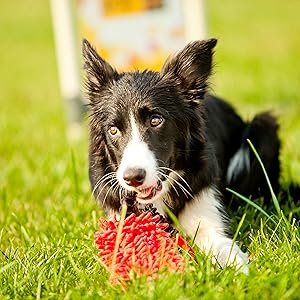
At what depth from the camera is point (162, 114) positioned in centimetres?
365

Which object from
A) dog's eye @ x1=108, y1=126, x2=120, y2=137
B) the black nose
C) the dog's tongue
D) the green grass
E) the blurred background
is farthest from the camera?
the blurred background

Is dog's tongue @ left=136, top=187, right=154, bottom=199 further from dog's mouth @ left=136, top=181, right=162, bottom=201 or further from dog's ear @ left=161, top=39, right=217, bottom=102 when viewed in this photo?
dog's ear @ left=161, top=39, right=217, bottom=102

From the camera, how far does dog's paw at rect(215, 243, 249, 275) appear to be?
313 centimetres

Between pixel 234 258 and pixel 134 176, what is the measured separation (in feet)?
1.97

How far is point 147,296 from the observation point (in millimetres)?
2857

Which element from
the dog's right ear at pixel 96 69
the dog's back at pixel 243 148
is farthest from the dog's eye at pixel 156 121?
the dog's back at pixel 243 148

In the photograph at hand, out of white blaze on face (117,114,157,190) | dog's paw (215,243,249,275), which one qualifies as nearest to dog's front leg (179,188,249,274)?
dog's paw (215,243,249,275)

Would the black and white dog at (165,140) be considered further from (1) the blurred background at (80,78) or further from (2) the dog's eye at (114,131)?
(1) the blurred background at (80,78)

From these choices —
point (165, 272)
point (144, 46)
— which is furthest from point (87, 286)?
point (144, 46)

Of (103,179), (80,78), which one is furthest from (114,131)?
(80,78)

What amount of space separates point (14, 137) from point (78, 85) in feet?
3.75

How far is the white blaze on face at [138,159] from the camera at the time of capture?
10.9 feet

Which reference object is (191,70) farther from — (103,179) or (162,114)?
(103,179)

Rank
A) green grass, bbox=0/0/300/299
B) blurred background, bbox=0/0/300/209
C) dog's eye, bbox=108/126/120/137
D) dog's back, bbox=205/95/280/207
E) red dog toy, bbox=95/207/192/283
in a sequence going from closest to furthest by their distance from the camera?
green grass, bbox=0/0/300/299, red dog toy, bbox=95/207/192/283, dog's eye, bbox=108/126/120/137, dog's back, bbox=205/95/280/207, blurred background, bbox=0/0/300/209
